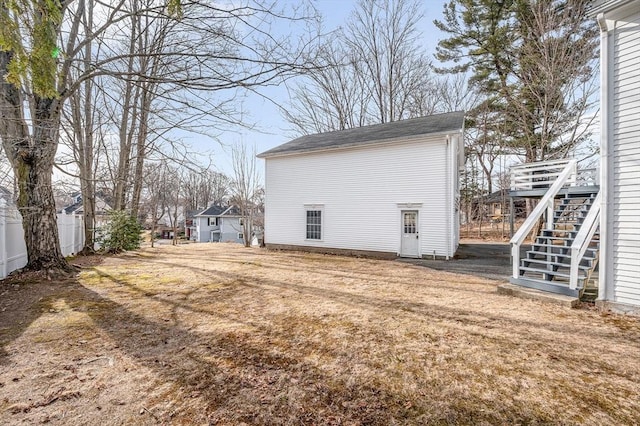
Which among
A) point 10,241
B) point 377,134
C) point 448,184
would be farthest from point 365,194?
point 10,241

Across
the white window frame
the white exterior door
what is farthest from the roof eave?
the white exterior door

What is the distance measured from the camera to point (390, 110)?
2333cm

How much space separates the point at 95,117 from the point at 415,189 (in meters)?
12.0

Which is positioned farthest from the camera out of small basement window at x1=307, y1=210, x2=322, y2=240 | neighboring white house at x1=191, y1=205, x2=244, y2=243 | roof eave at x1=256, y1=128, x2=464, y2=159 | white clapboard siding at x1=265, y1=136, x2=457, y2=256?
neighboring white house at x1=191, y1=205, x2=244, y2=243

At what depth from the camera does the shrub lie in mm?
12648

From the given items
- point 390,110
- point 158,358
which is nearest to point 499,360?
point 158,358

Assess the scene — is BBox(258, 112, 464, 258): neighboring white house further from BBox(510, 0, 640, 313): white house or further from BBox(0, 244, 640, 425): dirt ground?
BBox(0, 244, 640, 425): dirt ground

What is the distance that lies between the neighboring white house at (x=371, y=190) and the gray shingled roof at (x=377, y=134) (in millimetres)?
47

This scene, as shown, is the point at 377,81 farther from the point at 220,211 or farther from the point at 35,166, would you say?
the point at 220,211

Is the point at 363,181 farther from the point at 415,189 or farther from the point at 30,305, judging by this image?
the point at 30,305

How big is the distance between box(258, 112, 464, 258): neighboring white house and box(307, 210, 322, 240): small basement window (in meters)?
0.04

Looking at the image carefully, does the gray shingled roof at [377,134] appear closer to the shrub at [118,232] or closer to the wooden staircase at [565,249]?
the wooden staircase at [565,249]

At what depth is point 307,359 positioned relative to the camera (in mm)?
3223

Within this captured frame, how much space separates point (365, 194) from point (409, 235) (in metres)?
2.39
